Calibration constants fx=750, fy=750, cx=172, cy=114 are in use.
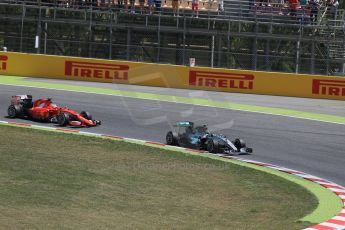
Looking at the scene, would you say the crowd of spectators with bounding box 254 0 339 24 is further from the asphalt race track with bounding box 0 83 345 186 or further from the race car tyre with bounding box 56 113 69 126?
the race car tyre with bounding box 56 113 69 126

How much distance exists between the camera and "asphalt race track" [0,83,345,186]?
714 inches

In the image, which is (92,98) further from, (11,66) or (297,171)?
(297,171)

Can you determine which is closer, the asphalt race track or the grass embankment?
the grass embankment

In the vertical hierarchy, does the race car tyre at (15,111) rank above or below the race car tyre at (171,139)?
above

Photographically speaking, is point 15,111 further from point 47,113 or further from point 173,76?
point 173,76

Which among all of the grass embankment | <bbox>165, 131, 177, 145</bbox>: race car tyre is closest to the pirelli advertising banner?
<bbox>165, 131, 177, 145</bbox>: race car tyre

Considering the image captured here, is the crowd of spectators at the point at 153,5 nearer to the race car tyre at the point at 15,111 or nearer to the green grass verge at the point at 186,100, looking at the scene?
the green grass verge at the point at 186,100

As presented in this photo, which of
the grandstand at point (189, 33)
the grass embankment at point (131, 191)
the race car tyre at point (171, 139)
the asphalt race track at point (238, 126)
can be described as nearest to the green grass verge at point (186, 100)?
the asphalt race track at point (238, 126)

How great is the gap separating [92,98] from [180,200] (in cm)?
1468

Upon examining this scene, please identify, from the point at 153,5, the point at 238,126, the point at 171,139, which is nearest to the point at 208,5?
the point at 153,5

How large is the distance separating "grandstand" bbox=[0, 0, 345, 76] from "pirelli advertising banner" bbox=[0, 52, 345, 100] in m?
3.25

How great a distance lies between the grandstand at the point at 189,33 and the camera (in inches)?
1412

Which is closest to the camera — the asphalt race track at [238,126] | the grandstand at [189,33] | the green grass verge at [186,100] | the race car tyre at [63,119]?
the asphalt race track at [238,126]

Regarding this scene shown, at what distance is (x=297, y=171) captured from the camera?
16625 mm
